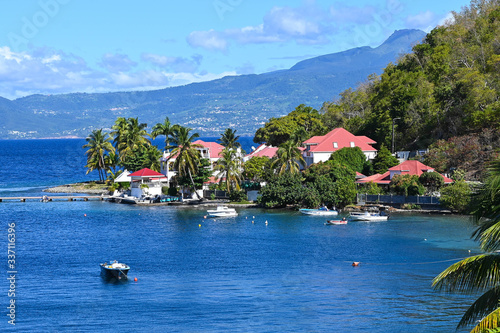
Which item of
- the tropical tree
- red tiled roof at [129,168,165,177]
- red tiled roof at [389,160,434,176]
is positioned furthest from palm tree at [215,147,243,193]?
red tiled roof at [389,160,434,176]

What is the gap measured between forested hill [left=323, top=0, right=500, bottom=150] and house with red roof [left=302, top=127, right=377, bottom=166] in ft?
24.8

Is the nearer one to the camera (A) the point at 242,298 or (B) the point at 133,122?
Answer: (A) the point at 242,298

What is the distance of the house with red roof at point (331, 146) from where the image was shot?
3804 inches

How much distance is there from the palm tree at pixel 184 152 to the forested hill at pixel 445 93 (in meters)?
35.0

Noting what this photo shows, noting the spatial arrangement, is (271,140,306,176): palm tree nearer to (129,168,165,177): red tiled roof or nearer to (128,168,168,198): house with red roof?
(129,168,165,177): red tiled roof

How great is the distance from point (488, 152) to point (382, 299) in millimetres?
48696

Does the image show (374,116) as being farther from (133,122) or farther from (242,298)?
(242,298)

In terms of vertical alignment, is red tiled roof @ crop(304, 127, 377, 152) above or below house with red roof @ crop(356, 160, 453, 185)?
above

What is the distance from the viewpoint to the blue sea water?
1374 inches

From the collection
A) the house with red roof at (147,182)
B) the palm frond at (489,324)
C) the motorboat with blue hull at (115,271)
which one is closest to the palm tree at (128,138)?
the house with red roof at (147,182)

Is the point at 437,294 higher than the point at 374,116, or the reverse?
the point at 374,116

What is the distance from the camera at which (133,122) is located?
117812 millimetres

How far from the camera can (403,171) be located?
82.4m

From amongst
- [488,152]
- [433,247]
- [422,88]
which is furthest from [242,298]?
[422,88]
